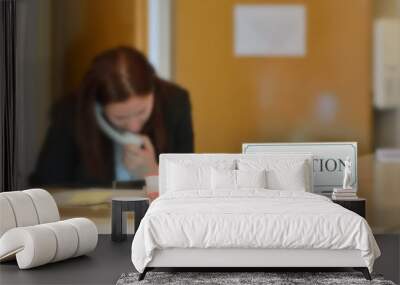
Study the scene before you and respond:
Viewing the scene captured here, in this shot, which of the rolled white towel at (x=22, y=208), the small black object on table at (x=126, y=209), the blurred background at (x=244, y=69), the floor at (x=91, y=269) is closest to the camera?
the floor at (x=91, y=269)

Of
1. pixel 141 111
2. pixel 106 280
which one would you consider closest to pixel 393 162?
pixel 141 111

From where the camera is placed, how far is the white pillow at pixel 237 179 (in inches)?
254

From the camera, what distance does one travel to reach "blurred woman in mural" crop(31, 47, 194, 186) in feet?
25.6

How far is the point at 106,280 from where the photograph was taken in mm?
5090

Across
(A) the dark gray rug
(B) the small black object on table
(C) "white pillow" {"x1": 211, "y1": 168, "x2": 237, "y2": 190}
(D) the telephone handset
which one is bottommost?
(A) the dark gray rug

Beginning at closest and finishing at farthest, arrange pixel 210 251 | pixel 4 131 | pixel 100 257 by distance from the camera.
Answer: pixel 210 251
pixel 100 257
pixel 4 131

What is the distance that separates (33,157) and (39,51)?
1.15 metres

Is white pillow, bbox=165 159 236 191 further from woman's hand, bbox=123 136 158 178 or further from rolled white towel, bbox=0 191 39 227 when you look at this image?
rolled white towel, bbox=0 191 39 227

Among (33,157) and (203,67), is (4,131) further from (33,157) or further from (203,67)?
(203,67)

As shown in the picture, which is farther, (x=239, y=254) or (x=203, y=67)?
(x=203, y=67)

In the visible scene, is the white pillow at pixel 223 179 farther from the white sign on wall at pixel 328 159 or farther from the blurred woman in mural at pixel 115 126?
the blurred woman in mural at pixel 115 126

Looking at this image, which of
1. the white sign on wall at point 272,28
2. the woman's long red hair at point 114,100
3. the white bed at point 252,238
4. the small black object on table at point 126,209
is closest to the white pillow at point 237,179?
the small black object on table at point 126,209

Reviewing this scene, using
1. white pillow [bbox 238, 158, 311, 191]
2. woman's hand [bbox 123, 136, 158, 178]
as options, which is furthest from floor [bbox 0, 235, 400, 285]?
woman's hand [bbox 123, 136, 158, 178]

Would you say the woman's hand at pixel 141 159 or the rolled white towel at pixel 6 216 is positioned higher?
the woman's hand at pixel 141 159
